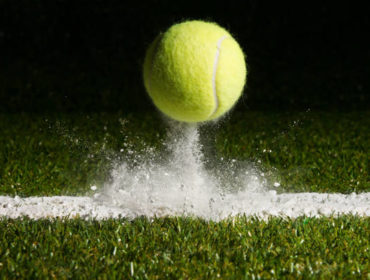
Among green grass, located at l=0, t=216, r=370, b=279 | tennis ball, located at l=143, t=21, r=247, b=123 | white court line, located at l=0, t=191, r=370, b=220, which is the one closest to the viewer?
green grass, located at l=0, t=216, r=370, b=279

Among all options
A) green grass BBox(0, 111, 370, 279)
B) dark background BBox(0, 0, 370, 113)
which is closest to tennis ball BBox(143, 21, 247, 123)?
green grass BBox(0, 111, 370, 279)

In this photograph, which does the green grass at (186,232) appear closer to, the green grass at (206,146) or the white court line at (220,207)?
the green grass at (206,146)

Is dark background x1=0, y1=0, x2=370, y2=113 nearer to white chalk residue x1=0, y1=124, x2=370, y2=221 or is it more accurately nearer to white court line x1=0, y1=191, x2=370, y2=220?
white chalk residue x1=0, y1=124, x2=370, y2=221

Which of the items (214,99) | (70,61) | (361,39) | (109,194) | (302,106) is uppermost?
(361,39)

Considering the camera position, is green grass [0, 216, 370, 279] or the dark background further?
the dark background

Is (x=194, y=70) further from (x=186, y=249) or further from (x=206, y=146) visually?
(x=206, y=146)

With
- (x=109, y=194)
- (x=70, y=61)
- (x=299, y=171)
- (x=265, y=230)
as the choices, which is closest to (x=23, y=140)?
(x=109, y=194)

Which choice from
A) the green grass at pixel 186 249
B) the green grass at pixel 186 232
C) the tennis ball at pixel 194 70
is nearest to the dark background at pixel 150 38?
the green grass at pixel 186 232

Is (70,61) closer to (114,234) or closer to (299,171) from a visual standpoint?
(299,171)
